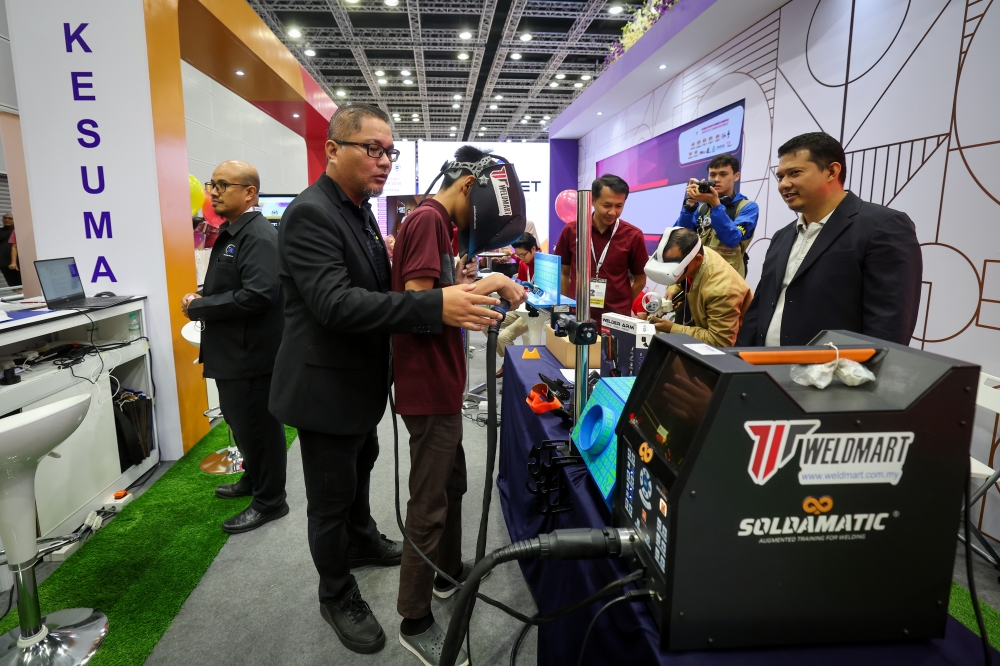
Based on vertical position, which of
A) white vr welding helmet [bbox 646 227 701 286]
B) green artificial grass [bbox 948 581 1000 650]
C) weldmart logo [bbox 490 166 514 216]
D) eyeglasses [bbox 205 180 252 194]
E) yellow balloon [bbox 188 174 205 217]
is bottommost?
green artificial grass [bbox 948 581 1000 650]

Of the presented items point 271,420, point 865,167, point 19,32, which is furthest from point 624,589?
point 19,32

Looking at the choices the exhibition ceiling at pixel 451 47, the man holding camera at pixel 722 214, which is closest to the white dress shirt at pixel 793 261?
the man holding camera at pixel 722 214

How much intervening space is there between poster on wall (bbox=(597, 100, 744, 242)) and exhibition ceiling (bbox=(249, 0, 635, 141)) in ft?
7.55

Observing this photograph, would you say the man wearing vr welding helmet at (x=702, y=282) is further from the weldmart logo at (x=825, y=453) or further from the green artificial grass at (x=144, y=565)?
the green artificial grass at (x=144, y=565)

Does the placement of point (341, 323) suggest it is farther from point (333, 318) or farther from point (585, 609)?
point (585, 609)

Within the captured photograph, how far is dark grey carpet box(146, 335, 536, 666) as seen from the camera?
1669mm

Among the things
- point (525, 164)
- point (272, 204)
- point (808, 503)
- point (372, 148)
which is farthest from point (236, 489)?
point (525, 164)

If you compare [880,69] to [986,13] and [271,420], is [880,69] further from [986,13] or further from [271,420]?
[271,420]

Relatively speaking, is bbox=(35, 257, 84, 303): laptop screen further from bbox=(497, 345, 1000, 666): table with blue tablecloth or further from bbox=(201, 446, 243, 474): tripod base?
bbox=(497, 345, 1000, 666): table with blue tablecloth

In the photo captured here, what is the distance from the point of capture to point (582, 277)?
1.41m

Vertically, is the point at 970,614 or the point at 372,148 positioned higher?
the point at 372,148

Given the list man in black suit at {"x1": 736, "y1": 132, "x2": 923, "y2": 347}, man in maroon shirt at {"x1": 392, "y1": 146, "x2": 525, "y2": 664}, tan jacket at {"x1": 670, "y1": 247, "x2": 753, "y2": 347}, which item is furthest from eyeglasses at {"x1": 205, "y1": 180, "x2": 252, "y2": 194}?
man in black suit at {"x1": 736, "y1": 132, "x2": 923, "y2": 347}

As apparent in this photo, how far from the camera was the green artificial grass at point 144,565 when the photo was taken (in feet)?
5.85

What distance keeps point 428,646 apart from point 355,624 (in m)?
0.26
